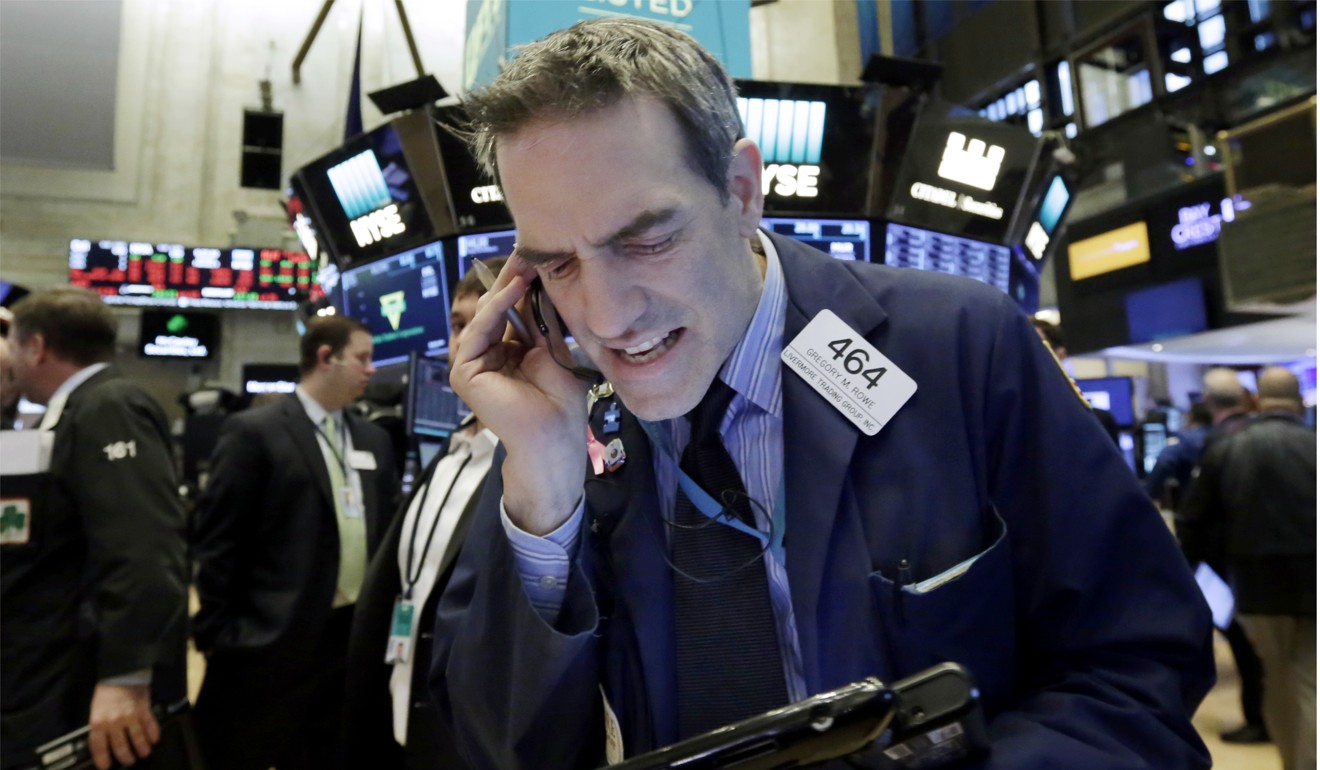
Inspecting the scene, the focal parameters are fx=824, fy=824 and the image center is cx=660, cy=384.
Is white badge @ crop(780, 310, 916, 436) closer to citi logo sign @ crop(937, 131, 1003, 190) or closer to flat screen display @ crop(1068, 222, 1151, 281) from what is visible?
citi logo sign @ crop(937, 131, 1003, 190)

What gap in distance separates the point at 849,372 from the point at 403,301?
4.10m

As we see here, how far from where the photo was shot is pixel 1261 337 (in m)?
10.6

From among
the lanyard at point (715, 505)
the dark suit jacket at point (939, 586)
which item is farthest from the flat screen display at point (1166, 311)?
the lanyard at point (715, 505)

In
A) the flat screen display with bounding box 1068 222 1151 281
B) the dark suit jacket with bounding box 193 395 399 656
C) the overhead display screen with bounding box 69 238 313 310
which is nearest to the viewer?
the dark suit jacket with bounding box 193 395 399 656

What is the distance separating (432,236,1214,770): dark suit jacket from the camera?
812 millimetres

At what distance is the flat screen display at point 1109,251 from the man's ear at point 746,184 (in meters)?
11.1

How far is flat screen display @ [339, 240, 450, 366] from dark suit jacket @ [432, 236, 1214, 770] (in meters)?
Answer: 3.63

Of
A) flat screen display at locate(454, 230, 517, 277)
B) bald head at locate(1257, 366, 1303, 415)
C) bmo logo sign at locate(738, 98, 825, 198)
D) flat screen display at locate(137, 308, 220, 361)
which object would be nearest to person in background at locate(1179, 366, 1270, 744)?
bald head at locate(1257, 366, 1303, 415)

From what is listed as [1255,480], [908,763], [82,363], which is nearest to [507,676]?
[908,763]

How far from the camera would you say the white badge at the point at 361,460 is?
3.02m

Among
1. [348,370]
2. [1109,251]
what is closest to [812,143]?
[348,370]

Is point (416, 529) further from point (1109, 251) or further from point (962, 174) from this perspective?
point (1109, 251)

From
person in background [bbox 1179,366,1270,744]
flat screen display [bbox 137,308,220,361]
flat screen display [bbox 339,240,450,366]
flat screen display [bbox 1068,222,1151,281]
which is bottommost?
person in background [bbox 1179,366,1270,744]

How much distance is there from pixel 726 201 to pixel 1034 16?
1442cm
